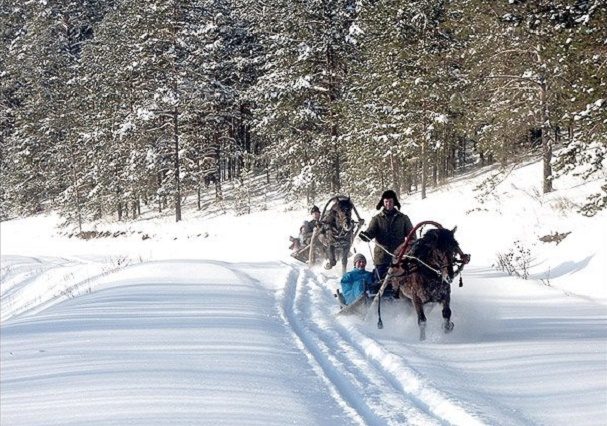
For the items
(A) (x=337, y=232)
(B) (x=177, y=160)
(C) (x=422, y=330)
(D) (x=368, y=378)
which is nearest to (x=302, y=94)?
(B) (x=177, y=160)

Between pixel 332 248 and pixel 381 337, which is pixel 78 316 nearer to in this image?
pixel 381 337

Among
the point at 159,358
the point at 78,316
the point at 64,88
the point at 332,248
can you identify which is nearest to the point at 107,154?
the point at 64,88

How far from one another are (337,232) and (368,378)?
1021 cm

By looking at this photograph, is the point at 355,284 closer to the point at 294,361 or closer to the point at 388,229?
the point at 388,229

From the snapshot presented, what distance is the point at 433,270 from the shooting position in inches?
338

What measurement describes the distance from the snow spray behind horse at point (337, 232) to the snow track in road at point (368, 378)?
6.06 meters

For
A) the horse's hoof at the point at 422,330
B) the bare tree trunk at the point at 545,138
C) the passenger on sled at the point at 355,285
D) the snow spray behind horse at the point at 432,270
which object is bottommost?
the horse's hoof at the point at 422,330

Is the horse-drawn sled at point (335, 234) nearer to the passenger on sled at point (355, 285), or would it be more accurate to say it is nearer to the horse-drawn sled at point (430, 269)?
the passenger on sled at point (355, 285)

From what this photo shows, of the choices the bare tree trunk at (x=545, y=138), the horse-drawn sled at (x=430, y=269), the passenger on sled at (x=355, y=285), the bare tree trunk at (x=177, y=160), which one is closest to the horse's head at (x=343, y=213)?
the passenger on sled at (x=355, y=285)

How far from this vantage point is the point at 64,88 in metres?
51.7

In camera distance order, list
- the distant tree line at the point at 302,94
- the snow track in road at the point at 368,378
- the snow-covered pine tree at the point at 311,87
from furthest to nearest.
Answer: the snow-covered pine tree at the point at 311,87 < the distant tree line at the point at 302,94 < the snow track in road at the point at 368,378

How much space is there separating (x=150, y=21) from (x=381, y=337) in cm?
3310

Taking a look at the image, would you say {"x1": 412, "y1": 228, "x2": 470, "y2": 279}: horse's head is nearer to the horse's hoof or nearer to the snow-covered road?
the horse's hoof

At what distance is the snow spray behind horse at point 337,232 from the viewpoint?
16.5 m
